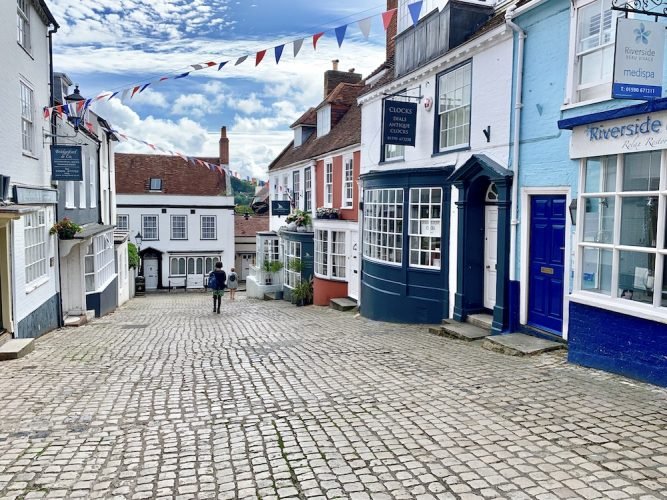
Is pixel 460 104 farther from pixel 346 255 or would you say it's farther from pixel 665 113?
pixel 346 255

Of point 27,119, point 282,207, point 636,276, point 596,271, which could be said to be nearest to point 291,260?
point 282,207

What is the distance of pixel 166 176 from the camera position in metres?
39.6

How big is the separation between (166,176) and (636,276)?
36682mm

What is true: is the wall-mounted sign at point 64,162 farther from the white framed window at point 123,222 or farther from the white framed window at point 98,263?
the white framed window at point 123,222

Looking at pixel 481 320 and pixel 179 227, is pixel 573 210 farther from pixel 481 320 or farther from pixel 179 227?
pixel 179 227

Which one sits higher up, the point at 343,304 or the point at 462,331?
the point at 462,331

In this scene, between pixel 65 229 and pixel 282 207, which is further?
pixel 282 207

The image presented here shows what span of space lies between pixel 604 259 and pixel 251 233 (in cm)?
3840

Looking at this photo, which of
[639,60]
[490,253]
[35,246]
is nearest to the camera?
[639,60]

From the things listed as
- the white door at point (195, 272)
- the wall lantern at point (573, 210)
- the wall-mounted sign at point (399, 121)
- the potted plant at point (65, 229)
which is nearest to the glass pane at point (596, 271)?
the wall lantern at point (573, 210)

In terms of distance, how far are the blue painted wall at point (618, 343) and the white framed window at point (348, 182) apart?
40.2 ft

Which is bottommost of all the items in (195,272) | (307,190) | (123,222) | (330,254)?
(195,272)

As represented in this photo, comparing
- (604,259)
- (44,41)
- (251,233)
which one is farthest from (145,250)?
(604,259)

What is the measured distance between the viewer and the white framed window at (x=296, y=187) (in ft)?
86.3
